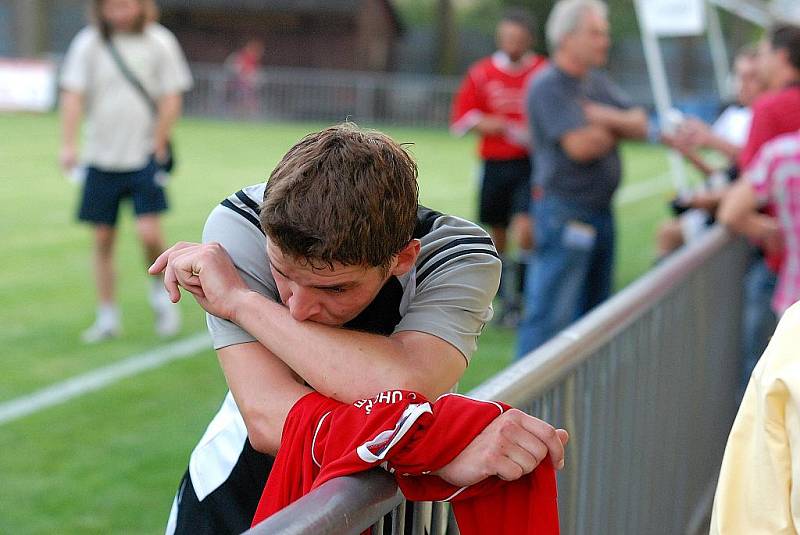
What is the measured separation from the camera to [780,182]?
15.9ft

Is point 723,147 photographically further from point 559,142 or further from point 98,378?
point 98,378

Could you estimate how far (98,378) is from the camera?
6859 mm

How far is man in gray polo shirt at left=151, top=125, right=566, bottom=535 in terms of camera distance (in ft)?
6.43

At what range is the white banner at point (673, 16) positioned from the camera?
9.12 m

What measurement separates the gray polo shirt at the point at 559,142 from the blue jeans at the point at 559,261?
3.1 inches

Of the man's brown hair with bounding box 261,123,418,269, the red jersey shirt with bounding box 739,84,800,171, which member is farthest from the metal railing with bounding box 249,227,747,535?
the red jersey shirt with bounding box 739,84,800,171

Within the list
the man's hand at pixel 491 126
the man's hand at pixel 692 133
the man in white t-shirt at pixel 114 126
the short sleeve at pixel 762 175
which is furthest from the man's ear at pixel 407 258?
the man's hand at pixel 491 126

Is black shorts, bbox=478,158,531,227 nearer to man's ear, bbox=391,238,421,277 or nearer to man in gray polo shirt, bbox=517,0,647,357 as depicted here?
man in gray polo shirt, bbox=517,0,647,357

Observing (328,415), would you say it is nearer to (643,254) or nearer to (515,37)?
(515,37)

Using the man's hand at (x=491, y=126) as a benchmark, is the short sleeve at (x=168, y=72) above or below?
above

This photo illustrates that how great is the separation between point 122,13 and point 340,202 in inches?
244

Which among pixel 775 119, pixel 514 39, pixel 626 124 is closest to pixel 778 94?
pixel 775 119

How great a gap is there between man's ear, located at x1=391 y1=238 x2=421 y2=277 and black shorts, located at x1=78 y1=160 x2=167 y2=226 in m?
5.85

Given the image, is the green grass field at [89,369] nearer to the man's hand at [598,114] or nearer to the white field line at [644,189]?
the white field line at [644,189]
